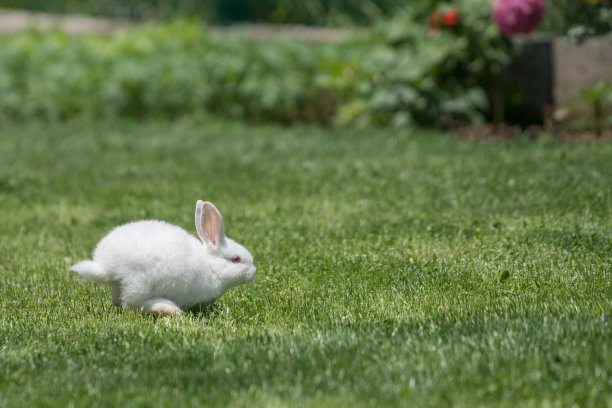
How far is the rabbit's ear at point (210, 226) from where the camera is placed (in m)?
4.13

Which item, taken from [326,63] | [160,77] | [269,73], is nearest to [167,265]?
[326,63]

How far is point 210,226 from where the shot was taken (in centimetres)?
419

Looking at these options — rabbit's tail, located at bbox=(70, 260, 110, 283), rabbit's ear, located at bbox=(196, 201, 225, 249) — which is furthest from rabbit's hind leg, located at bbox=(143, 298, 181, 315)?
rabbit's ear, located at bbox=(196, 201, 225, 249)

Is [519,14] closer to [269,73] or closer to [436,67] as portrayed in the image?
[436,67]

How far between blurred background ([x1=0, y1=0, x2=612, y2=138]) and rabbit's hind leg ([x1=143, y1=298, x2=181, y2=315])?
564 centimetres

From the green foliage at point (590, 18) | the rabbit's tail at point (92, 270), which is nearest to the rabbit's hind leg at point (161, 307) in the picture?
the rabbit's tail at point (92, 270)

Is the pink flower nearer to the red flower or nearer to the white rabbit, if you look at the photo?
the red flower

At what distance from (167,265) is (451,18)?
6827mm

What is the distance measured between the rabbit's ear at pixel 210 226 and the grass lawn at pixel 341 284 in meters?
0.35

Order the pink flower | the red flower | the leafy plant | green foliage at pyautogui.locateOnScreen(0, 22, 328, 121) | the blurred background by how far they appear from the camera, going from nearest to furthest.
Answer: the leafy plant, the pink flower, the blurred background, the red flower, green foliage at pyautogui.locateOnScreen(0, 22, 328, 121)

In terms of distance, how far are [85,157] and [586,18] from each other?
5.54m

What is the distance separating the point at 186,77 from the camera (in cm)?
1245

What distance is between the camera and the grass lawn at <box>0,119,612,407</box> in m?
3.10

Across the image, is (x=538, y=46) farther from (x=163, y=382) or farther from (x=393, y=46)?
(x=163, y=382)
